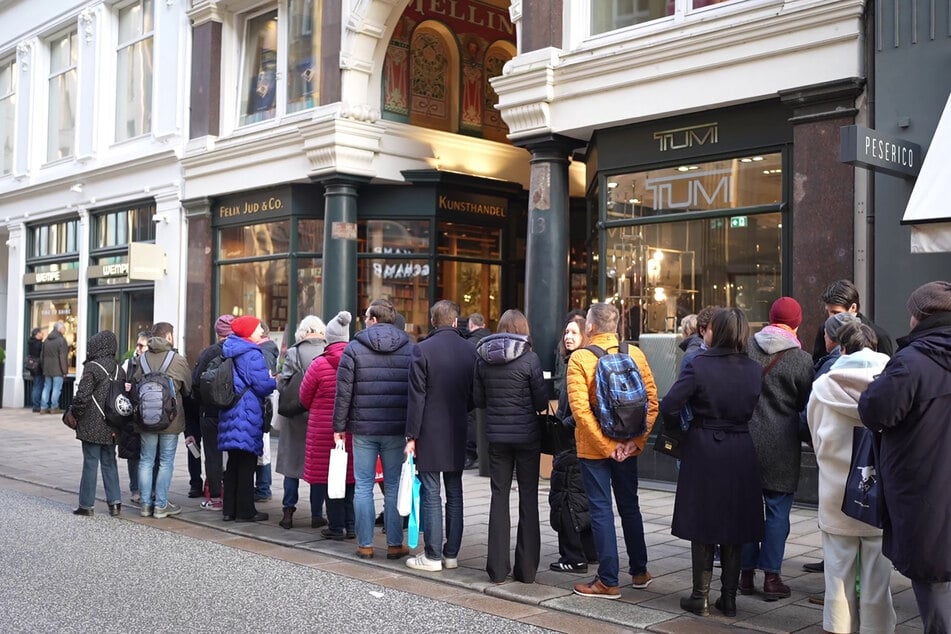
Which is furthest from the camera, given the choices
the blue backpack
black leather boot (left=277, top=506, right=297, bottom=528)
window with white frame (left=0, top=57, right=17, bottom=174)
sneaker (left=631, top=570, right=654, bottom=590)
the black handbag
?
window with white frame (left=0, top=57, right=17, bottom=174)

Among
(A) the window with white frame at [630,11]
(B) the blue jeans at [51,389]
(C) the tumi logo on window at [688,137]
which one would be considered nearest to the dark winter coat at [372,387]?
(C) the tumi logo on window at [688,137]

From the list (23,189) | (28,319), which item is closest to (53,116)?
(23,189)

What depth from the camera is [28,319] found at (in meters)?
23.1

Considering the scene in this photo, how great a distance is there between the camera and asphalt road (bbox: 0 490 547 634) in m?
5.75

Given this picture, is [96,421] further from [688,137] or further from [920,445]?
[920,445]

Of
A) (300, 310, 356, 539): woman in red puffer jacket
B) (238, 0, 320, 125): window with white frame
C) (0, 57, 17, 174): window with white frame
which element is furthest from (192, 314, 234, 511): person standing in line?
(0, 57, 17, 174): window with white frame

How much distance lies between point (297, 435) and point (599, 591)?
3611 millimetres

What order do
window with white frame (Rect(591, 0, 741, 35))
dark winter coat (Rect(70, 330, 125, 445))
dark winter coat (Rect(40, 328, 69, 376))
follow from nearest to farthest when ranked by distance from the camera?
dark winter coat (Rect(70, 330, 125, 445)) < window with white frame (Rect(591, 0, 741, 35)) < dark winter coat (Rect(40, 328, 69, 376))

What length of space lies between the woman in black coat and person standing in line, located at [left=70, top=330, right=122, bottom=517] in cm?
571

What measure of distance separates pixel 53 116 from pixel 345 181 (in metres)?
11.1

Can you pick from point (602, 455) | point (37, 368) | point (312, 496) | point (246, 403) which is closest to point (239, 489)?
point (312, 496)

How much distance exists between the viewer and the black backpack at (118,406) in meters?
9.13

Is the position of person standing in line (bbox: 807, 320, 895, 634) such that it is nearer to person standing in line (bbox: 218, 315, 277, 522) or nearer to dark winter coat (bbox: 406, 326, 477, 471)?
dark winter coat (bbox: 406, 326, 477, 471)

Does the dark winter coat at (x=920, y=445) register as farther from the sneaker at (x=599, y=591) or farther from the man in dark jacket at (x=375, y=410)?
the man in dark jacket at (x=375, y=410)
